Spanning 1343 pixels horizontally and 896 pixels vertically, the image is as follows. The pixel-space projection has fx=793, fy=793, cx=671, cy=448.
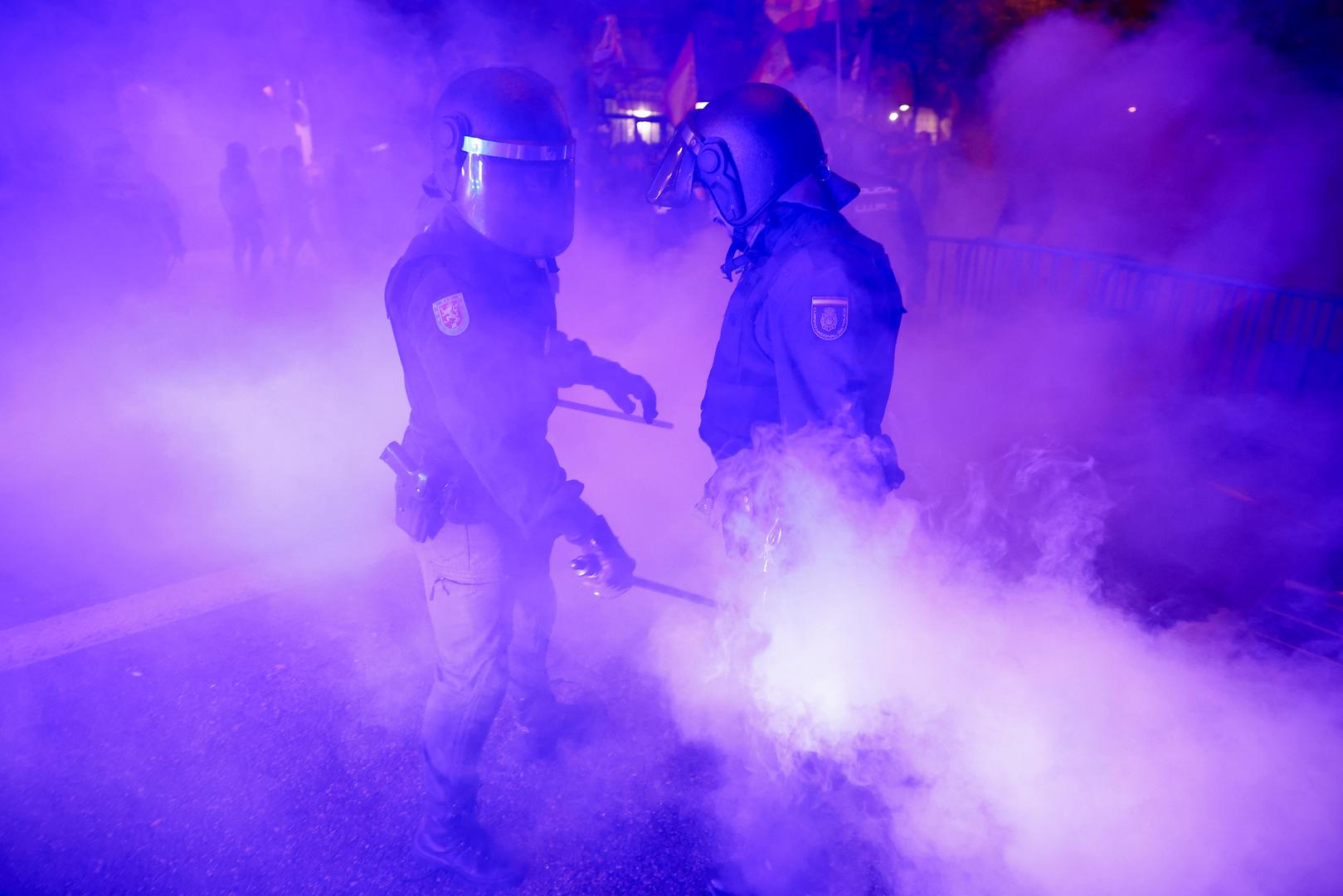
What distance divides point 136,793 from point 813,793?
7.51 feet

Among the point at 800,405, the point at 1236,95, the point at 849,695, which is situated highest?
the point at 1236,95

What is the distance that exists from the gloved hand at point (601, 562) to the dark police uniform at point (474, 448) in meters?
0.05

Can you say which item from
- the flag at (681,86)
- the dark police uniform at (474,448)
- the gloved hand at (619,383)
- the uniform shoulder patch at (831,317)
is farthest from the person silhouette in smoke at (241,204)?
the uniform shoulder patch at (831,317)

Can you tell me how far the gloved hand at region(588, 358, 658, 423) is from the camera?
9.70 feet

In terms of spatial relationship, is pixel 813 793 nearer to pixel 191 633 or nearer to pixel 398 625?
pixel 398 625

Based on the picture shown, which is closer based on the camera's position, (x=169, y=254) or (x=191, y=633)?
(x=191, y=633)

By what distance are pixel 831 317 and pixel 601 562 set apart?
3.20 ft

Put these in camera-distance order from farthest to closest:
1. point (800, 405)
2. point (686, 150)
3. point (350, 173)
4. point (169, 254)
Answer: point (169, 254)
point (350, 173)
point (686, 150)
point (800, 405)

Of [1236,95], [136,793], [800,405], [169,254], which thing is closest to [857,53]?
[1236,95]

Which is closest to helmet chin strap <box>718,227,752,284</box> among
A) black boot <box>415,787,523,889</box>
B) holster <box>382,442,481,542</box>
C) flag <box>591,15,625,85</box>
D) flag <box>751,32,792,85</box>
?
holster <box>382,442,481,542</box>

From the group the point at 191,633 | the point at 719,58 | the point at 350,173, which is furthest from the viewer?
the point at 719,58

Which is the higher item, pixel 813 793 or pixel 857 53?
pixel 857 53

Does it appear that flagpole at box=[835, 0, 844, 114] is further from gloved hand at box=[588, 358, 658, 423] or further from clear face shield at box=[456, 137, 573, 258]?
clear face shield at box=[456, 137, 573, 258]

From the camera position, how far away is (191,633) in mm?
3584
